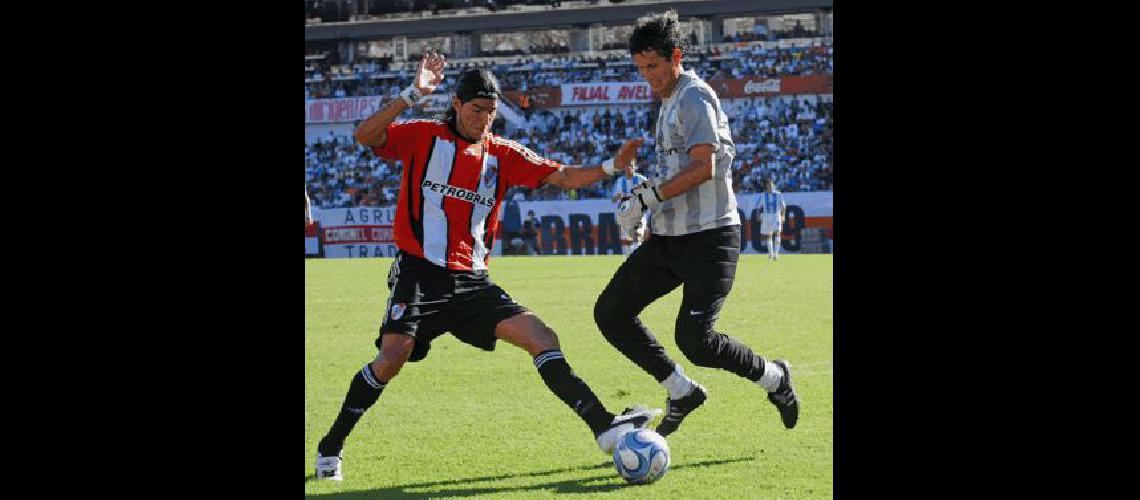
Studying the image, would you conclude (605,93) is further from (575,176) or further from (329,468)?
(329,468)

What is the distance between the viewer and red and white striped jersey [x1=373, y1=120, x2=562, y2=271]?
6.11 meters

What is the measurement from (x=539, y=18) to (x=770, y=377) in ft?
148

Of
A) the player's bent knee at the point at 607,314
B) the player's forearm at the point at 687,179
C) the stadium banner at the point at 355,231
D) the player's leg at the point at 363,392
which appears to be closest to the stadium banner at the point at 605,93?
the stadium banner at the point at 355,231

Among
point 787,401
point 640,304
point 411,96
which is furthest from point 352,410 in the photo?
point 787,401

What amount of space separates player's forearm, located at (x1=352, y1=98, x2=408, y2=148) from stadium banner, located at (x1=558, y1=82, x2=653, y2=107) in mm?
38557

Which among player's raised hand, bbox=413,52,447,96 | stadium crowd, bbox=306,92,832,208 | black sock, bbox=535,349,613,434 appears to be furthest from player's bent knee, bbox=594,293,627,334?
stadium crowd, bbox=306,92,832,208

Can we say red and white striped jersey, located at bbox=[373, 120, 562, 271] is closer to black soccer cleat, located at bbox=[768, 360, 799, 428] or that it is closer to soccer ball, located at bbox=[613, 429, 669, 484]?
soccer ball, located at bbox=[613, 429, 669, 484]

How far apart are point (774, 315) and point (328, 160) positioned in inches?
1384

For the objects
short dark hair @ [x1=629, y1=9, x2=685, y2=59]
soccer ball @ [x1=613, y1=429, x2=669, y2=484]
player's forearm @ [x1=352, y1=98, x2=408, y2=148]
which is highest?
short dark hair @ [x1=629, y1=9, x2=685, y2=59]

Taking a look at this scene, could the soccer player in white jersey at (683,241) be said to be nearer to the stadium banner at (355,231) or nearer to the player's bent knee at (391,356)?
the player's bent knee at (391,356)

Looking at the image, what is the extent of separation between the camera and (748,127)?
144 feet

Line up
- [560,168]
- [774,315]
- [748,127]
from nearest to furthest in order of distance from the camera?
[560,168] → [774,315] → [748,127]

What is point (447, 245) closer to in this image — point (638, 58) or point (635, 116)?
point (638, 58)
